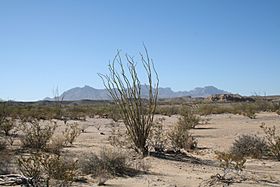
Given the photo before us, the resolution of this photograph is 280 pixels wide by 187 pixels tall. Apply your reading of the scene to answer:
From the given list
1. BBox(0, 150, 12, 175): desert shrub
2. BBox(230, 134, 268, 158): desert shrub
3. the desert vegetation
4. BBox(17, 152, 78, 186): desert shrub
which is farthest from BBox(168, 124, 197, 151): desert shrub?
BBox(17, 152, 78, 186): desert shrub

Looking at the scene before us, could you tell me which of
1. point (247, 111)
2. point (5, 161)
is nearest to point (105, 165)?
point (5, 161)

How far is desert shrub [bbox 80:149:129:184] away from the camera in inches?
403

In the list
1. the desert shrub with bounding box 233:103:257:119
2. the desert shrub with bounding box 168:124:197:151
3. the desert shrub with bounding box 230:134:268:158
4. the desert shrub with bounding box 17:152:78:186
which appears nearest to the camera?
the desert shrub with bounding box 17:152:78:186

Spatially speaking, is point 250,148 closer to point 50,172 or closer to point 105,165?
point 105,165

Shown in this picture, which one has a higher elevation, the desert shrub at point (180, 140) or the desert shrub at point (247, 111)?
the desert shrub at point (247, 111)

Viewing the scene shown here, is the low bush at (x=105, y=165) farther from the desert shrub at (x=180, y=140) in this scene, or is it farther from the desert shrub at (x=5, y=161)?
the desert shrub at (x=180, y=140)

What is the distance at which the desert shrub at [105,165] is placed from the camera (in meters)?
10.2

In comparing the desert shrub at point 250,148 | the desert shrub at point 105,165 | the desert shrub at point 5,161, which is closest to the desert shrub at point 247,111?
the desert shrub at point 250,148

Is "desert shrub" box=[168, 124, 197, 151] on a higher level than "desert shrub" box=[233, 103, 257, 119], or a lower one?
lower

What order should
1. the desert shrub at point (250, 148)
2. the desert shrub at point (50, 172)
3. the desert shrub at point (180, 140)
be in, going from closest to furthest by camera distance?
the desert shrub at point (50, 172), the desert shrub at point (250, 148), the desert shrub at point (180, 140)

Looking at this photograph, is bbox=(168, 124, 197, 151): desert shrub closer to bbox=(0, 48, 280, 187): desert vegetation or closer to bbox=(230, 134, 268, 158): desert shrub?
bbox=(0, 48, 280, 187): desert vegetation

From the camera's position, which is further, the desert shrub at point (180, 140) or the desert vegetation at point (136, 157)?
the desert shrub at point (180, 140)

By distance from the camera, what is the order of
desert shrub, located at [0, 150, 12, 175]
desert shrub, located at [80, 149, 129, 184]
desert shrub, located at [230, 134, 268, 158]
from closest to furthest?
desert shrub, located at [0, 150, 12, 175] → desert shrub, located at [80, 149, 129, 184] → desert shrub, located at [230, 134, 268, 158]

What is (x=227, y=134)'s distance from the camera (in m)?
22.5
